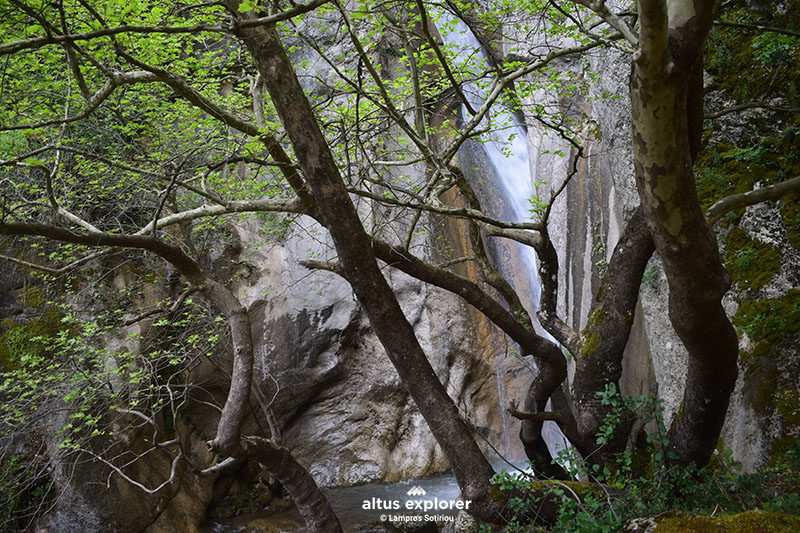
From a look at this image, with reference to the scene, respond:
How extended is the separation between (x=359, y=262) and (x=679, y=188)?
2.42 metres

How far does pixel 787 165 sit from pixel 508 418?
7.83 meters

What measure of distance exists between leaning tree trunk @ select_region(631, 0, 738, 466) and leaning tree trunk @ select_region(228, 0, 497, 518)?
6.34 feet

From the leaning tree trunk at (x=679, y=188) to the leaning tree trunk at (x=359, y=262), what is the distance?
1.93 m

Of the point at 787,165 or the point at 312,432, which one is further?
the point at 312,432

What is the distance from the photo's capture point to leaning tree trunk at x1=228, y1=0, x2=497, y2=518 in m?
4.04

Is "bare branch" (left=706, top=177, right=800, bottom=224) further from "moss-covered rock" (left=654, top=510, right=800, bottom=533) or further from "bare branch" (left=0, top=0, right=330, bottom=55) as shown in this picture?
"bare branch" (left=0, top=0, right=330, bottom=55)

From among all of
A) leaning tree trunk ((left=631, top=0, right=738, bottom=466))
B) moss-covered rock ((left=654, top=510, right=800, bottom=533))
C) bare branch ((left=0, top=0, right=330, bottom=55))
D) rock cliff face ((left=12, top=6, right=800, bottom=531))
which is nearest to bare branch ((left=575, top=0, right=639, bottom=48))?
leaning tree trunk ((left=631, top=0, right=738, bottom=466))

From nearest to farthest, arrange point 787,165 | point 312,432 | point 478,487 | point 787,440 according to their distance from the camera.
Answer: point 787,440, point 478,487, point 787,165, point 312,432

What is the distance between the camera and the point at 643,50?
→ 257 cm

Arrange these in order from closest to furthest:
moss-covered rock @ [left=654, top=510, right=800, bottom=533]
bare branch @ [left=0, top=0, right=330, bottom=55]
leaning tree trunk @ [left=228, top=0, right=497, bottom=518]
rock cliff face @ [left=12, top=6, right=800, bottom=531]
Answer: moss-covered rock @ [left=654, top=510, right=800, bottom=533] → bare branch @ [left=0, top=0, right=330, bottom=55] → leaning tree trunk @ [left=228, top=0, right=497, bottom=518] → rock cliff face @ [left=12, top=6, right=800, bottom=531]

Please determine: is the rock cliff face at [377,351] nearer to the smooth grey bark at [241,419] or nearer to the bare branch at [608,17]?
the smooth grey bark at [241,419]

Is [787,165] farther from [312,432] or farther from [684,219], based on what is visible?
[312,432]

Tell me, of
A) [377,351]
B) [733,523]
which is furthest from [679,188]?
[377,351]

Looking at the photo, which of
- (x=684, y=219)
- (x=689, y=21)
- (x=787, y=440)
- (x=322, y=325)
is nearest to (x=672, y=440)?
(x=787, y=440)
